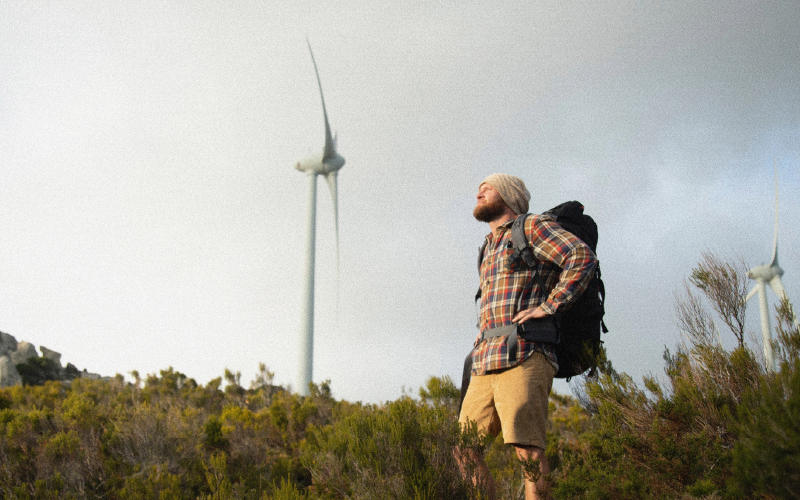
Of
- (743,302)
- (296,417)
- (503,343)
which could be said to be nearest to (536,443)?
(503,343)

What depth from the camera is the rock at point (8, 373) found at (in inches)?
733

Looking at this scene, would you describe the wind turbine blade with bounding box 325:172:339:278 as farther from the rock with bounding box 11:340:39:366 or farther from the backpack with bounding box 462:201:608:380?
the backpack with bounding box 462:201:608:380

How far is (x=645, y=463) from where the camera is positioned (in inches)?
121

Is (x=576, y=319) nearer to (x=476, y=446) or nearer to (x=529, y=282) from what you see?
(x=529, y=282)

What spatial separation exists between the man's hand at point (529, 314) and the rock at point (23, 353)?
74.5 feet

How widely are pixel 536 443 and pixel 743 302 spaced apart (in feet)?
7.14

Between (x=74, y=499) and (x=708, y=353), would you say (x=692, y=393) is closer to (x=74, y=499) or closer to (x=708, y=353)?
(x=708, y=353)

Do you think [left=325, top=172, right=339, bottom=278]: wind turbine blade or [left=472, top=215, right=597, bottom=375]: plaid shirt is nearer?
[left=472, top=215, right=597, bottom=375]: plaid shirt

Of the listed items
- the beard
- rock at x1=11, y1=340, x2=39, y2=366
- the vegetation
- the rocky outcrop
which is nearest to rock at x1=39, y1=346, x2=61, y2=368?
the rocky outcrop

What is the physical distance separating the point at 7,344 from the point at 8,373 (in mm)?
4150

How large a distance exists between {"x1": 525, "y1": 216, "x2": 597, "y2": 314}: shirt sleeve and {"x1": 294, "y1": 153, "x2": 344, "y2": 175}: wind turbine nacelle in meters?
21.6

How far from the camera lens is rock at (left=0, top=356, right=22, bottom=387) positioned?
18.6 metres

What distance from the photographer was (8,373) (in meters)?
19.1

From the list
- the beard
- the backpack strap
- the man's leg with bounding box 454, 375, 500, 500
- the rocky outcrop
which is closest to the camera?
the man's leg with bounding box 454, 375, 500, 500
